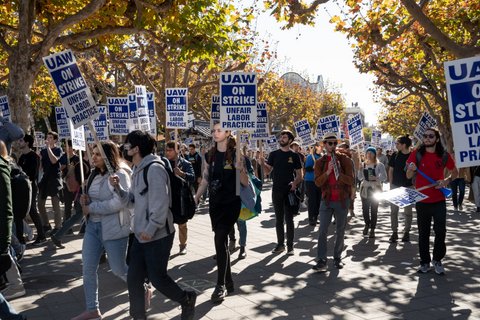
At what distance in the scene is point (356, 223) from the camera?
1348cm

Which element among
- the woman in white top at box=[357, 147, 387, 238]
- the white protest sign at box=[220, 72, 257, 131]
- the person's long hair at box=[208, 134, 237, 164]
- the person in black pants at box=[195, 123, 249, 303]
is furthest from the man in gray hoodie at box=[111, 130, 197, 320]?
the woman in white top at box=[357, 147, 387, 238]

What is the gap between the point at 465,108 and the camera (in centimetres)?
480

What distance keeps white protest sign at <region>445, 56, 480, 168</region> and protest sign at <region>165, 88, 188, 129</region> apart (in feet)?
25.2

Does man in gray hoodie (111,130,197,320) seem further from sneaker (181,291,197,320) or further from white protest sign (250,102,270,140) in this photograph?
white protest sign (250,102,270,140)

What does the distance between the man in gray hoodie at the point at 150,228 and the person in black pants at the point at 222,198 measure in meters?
1.11

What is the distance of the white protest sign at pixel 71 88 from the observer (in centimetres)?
621

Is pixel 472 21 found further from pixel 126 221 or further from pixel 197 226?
pixel 126 221

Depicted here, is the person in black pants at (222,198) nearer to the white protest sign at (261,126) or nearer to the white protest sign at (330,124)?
the white protest sign at (261,126)

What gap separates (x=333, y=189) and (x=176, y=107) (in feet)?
17.6

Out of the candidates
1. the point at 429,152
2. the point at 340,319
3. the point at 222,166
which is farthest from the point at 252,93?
the point at 340,319

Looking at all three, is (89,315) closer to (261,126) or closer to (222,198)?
(222,198)

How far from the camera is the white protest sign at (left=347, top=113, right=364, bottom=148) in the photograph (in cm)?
1388

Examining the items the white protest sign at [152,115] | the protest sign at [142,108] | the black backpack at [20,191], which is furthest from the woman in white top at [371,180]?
the black backpack at [20,191]

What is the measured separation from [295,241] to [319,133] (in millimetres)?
7562
